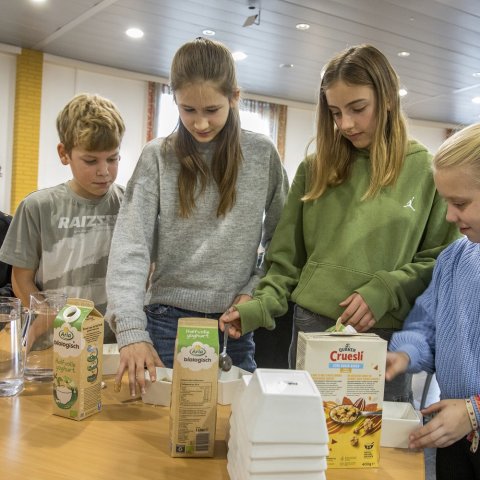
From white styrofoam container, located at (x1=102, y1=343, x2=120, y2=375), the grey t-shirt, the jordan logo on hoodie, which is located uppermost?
the jordan logo on hoodie

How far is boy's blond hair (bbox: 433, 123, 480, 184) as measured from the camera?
1205 mm

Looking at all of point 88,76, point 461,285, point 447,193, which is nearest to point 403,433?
point 461,285

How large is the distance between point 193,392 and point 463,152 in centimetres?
77

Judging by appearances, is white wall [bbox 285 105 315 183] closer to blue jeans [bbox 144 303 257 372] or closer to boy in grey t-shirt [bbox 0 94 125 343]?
boy in grey t-shirt [bbox 0 94 125 343]

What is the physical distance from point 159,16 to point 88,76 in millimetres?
2814

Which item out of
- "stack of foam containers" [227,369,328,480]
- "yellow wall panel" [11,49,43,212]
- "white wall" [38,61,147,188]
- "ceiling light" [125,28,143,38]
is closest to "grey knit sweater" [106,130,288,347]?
"stack of foam containers" [227,369,328,480]

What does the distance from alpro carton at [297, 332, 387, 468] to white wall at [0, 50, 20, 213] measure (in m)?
7.93

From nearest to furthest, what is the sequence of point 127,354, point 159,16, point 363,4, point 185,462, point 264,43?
point 185,462, point 127,354, point 363,4, point 159,16, point 264,43

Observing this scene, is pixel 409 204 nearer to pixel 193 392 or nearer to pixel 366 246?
pixel 366 246

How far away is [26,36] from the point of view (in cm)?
730

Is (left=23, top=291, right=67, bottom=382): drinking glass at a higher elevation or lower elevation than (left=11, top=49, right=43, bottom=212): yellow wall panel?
lower

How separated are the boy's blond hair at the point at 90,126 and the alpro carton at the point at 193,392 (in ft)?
3.18

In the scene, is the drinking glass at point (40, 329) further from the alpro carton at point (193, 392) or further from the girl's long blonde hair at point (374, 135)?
the girl's long blonde hair at point (374, 135)

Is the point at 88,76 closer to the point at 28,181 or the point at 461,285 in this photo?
the point at 28,181
